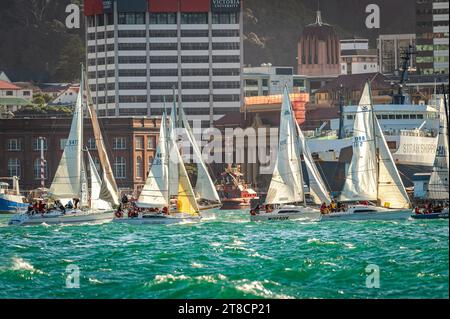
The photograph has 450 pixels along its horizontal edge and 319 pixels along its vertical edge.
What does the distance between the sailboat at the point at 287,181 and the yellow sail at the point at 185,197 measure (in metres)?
4.35

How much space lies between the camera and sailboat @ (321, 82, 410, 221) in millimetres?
109250

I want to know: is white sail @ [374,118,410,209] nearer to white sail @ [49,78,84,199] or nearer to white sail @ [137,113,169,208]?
white sail @ [137,113,169,208]

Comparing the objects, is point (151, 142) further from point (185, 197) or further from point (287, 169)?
point (287, 169)

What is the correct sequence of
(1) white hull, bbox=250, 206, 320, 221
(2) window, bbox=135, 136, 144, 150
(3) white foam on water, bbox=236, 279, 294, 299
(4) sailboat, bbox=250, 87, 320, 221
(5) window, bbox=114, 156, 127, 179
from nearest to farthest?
1. (3) white foam on water, bbox=236, 279, 294, 299
2. (1) white hull, bbox=250, 206, 320, 221
3. (4) sailboat, bbox=250, 87, 320, 221
4. (5) window, bbox=114, 156, 127, 179
5. (2) window, bbox=135, 136, 144, 150

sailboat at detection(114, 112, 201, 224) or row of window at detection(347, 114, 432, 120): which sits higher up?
row of window at detection(347, 114, 432, 120)

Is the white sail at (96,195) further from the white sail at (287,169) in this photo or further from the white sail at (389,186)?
the white sail at (389,186)

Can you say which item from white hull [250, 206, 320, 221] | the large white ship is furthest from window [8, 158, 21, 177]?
white hull [250, 206, 320, 221]

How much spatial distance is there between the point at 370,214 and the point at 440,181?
8991 mm

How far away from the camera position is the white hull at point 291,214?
11381 centimetres

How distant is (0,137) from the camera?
7461 inches

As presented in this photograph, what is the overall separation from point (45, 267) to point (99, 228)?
4063 cm

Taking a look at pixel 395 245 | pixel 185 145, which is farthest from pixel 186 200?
pixel 185 145

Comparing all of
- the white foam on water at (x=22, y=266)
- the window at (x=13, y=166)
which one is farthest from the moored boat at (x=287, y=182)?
the window at (x=13, y=166)
